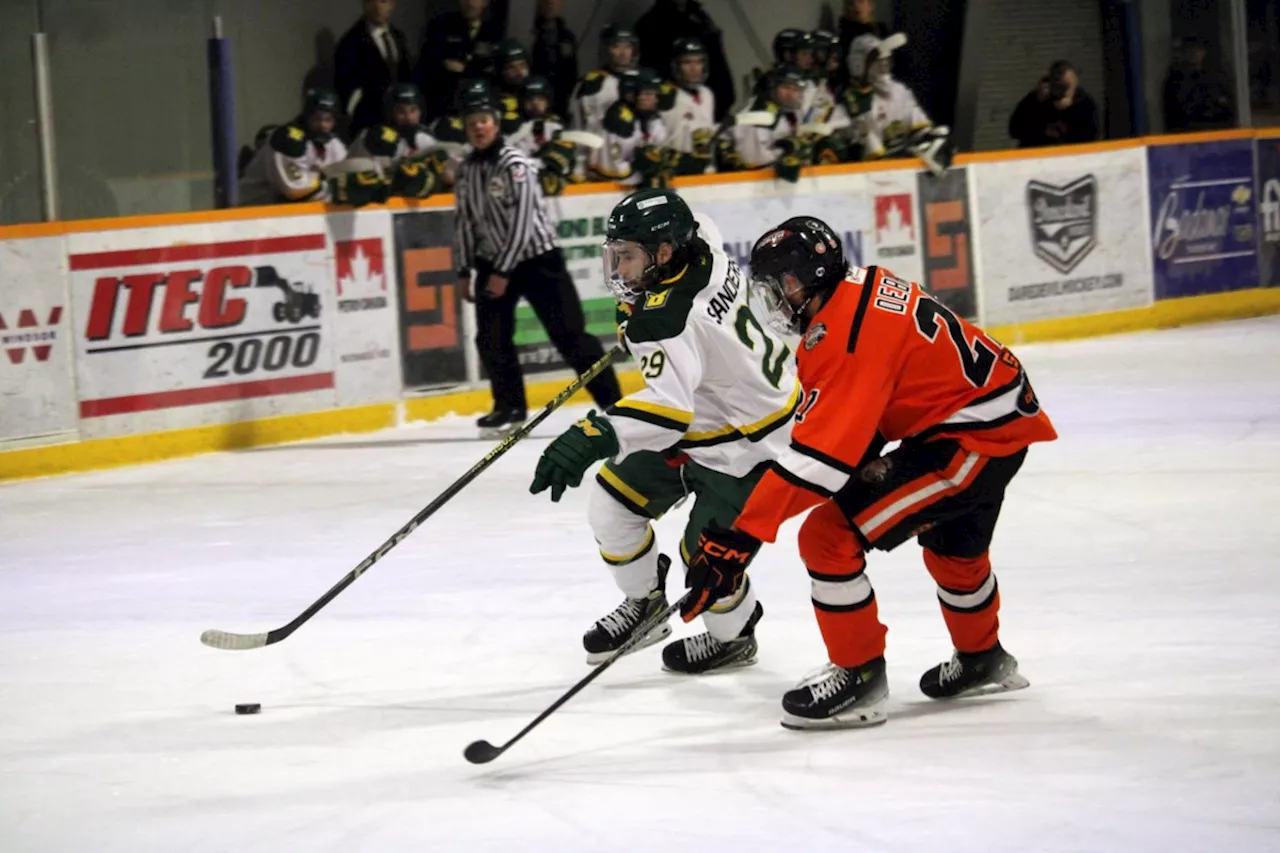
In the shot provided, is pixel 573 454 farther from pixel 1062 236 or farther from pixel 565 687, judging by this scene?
pixel 1062 236

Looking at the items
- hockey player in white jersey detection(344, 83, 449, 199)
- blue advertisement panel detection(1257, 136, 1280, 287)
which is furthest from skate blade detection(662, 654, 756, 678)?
blue advertisement panel detection(1257, 136, 1280, 287)

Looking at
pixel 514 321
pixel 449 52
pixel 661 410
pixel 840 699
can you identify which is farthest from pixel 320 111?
pixel 840 699

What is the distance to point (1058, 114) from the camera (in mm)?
12922

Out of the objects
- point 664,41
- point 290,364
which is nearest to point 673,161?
point 664,41

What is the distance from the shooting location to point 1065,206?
472 inches

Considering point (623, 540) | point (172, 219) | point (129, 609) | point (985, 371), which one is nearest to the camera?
point (985, 371)

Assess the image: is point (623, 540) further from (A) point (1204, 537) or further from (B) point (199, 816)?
(A) point (1204, 537)

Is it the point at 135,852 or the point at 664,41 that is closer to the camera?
the point at 135,852

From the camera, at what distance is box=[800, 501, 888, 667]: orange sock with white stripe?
4.03 metres


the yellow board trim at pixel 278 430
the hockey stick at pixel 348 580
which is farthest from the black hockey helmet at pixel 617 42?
the hockey stick at pixel 348 580

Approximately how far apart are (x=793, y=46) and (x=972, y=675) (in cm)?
806

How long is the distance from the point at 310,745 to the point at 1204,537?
9.95 ft

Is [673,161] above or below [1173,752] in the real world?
above

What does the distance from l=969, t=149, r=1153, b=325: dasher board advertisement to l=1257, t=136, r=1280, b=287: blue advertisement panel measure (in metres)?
1.10
